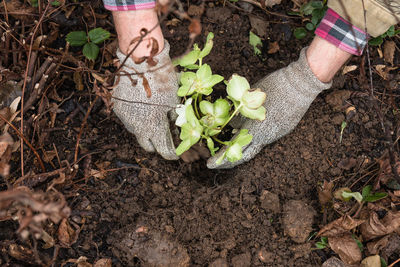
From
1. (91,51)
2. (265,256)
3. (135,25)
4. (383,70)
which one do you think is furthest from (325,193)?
(91,51)

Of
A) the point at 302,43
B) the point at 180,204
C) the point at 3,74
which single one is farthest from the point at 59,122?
the point at 302,43

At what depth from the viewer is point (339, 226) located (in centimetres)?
146

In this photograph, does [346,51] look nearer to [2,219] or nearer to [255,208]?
[255,208]

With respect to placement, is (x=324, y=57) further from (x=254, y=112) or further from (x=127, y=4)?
(x=127, y=4)

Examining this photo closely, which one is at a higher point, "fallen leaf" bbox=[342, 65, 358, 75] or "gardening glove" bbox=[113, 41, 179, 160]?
"fallen leaf" bbox=[342, 65, 358, 75]

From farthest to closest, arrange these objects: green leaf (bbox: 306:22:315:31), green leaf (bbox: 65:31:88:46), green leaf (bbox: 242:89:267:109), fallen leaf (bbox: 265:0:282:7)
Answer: fallen leaf (bbox: 265:0:282:7)
green leaf (bbox: 306:22:315:31)
green leaf (bbox: 65:31:88:46)
green leaf (bbox: 242:89:267:109)

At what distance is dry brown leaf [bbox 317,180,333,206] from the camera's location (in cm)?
154

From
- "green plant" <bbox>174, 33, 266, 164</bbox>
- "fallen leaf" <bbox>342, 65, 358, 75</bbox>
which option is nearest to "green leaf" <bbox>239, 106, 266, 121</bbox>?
"green plant" <bbox>174, 33, 266, 164</bbox>

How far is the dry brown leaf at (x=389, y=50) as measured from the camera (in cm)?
181

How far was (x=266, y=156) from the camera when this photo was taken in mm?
1618

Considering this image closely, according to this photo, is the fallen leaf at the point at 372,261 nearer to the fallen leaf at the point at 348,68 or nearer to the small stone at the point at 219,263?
the small stone at the point at 219,263

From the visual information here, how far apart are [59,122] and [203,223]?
0.79 m

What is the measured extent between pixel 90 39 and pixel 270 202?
108 cm

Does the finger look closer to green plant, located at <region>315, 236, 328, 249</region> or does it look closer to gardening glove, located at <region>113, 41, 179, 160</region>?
gardening glove, located at <region>113, 41, 179, 160</region>
